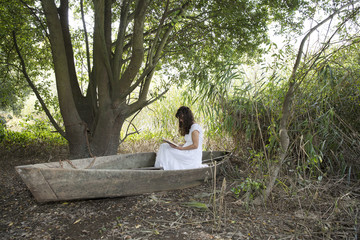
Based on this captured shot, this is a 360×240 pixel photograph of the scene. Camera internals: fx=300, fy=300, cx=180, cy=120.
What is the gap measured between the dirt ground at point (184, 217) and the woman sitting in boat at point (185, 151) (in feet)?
1.93

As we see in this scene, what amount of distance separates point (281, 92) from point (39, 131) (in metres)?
5.27

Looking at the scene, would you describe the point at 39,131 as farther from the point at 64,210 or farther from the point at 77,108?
the point at 64,210

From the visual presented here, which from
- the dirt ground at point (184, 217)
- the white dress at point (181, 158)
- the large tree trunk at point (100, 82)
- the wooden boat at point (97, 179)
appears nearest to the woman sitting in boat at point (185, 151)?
the white dress at point (181, 158)

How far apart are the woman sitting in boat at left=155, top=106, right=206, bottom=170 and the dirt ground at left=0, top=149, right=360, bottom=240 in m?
0.59

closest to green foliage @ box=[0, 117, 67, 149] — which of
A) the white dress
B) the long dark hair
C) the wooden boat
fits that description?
the wooden boat

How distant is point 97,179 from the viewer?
321 centimetres

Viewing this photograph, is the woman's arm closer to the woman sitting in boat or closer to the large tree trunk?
the woman sitting in boat

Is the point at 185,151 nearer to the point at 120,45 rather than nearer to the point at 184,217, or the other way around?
the point at 184,217

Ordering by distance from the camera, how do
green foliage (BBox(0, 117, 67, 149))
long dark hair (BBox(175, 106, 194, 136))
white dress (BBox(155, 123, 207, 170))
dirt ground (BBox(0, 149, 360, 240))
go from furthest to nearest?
green foliage (BBox(0, 117, 67, 149)), long dark hair (BBox(175, 106, 194, 136)), white dress (BBox(155, 123, 207, 170)), dirt ground (BBox(0, 149, 360, 240))

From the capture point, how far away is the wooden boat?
2.91 meters

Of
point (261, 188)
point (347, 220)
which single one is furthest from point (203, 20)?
point (347, 220)

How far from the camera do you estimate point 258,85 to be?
4.65 metres

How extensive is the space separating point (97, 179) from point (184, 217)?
3.31ft

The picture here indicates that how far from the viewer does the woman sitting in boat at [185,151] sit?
4.33m
